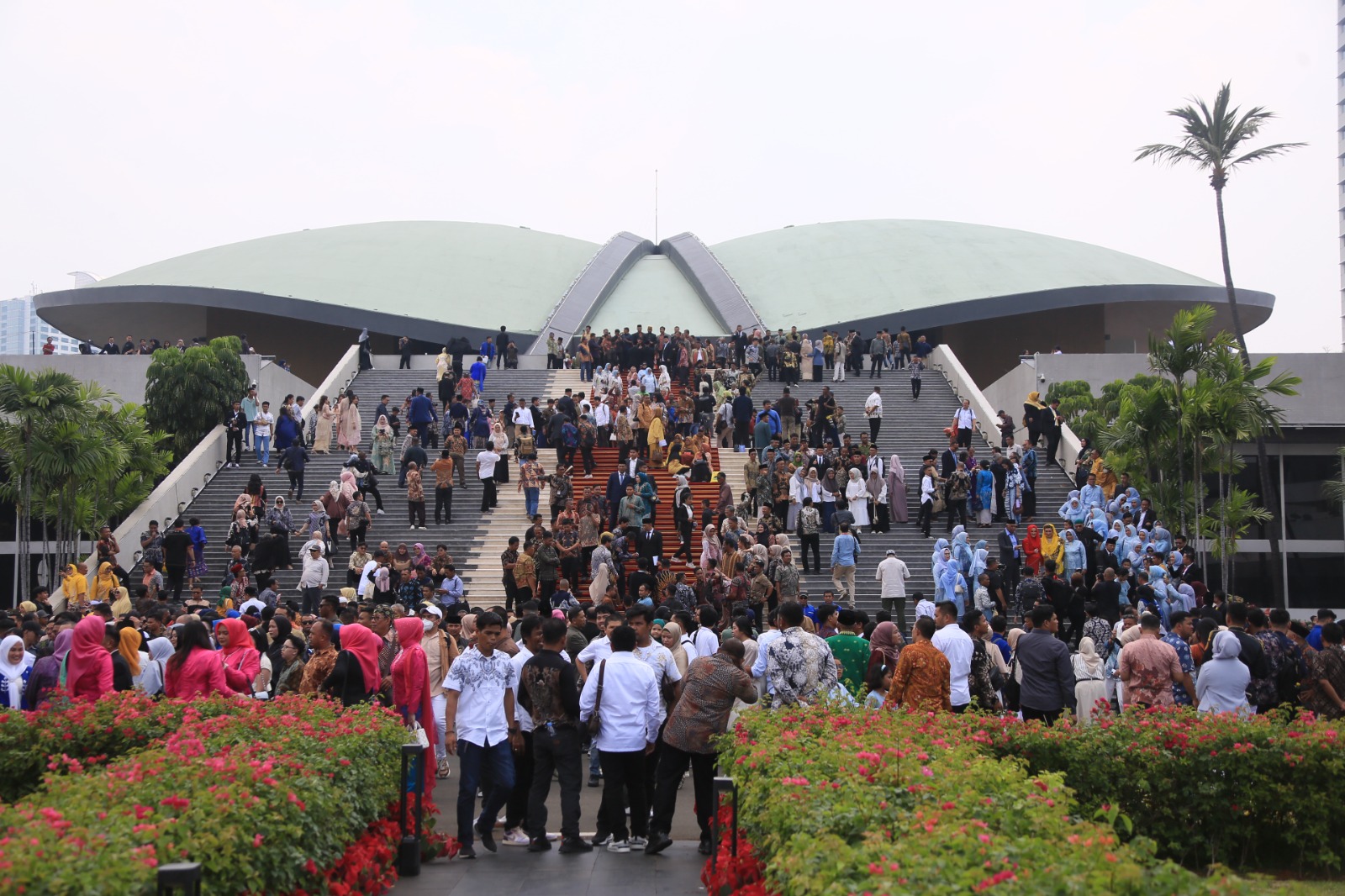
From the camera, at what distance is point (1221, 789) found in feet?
22.3

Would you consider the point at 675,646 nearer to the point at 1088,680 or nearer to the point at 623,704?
the point at 623,704

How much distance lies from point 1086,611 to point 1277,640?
5.32m

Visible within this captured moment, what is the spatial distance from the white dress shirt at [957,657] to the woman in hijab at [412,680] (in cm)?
375

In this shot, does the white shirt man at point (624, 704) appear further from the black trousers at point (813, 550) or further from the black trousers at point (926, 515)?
the black trousers at point (926, 515)

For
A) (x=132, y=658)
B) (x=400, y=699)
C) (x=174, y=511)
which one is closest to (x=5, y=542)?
(x=174, y=511)

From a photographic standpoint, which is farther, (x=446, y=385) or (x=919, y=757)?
(x=446, y=385)

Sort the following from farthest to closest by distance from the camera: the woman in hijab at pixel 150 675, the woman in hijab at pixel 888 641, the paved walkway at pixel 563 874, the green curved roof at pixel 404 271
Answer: the green curved roof at pixel 404 271, the woman in hijab at pixel 888 641, the woman in hijab at pixel 150 675, the paved walkway at pixel 563 874

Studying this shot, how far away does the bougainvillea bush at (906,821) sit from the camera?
3.60 metres

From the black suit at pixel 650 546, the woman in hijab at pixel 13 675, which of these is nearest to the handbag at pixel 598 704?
the woman in hijab at pixel 13 675

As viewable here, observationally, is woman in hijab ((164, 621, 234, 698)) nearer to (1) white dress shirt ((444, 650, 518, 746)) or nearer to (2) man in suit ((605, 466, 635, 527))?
(1) white dress shirt ((444, 650, 518, 746))

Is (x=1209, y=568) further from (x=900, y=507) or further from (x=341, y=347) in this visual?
(x=341, y=347)

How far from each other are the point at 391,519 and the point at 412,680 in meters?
11.7

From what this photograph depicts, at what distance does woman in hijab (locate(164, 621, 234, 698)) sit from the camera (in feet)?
26.9

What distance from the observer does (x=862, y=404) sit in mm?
24766
